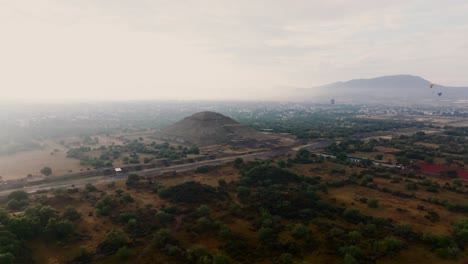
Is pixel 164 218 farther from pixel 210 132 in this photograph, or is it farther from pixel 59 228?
pixel 210 132

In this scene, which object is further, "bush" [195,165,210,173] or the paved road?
"bush" [195,165,210,173]

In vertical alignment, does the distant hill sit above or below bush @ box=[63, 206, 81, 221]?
above

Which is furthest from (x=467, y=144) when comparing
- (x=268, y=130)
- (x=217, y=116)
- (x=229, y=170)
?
(x=217, y=116)

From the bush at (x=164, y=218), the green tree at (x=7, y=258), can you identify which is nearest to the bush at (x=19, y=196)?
the green tree at (x=7, y=258)

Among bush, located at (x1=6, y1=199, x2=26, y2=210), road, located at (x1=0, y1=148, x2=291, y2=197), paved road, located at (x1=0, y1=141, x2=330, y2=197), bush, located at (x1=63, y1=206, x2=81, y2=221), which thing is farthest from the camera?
paved road, located at (x1=0, y1=141, x2=330, y2=197)

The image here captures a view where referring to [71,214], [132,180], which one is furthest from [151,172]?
[71,214]

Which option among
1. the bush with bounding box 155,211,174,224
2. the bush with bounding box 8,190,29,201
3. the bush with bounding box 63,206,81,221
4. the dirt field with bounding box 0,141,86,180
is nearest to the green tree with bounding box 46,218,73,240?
the bush with bounding box 63,206,81,221

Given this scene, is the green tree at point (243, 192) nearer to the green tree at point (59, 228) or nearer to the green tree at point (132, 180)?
the green tree at point (132, 180)

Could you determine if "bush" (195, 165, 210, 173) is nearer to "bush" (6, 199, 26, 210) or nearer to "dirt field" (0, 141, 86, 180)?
"dirt field" (0, 141, 86, 180)

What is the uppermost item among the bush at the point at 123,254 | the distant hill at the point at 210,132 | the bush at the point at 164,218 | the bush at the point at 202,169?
the distant hill at the point at 210,132
